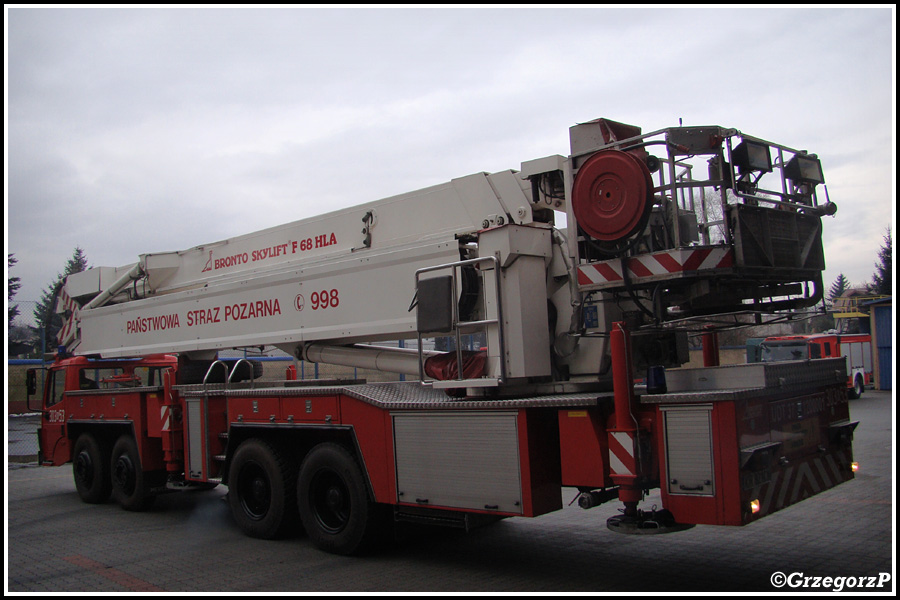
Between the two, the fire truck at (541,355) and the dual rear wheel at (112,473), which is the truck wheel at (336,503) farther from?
the dual rear wheel at (112,473)

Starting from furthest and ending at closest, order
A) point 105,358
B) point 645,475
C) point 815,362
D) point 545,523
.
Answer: point 105,358 < point 545,523 < point 815,362 < point 645,475

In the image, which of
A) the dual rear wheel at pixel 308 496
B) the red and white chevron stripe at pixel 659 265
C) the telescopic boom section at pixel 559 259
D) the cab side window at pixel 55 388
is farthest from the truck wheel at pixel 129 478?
the red and white chevron stripe at pixel 659 265

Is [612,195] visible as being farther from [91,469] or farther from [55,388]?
[55,388]

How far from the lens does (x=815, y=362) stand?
6.31 m

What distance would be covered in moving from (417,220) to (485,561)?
3501mm

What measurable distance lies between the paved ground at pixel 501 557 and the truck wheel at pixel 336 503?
21 centimetres

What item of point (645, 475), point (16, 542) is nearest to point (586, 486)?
point (645, 475)

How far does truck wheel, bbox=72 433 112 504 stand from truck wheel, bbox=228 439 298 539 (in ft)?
11.5

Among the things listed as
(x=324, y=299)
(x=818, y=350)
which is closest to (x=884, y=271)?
(x=818, y=350)

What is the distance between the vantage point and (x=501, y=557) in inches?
283

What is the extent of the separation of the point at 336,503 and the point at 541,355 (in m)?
2.69

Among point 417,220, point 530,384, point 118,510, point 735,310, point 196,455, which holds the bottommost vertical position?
point 118,510

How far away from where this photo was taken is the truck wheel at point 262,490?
26.6 ft

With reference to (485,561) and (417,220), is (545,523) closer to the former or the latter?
(485,561)
